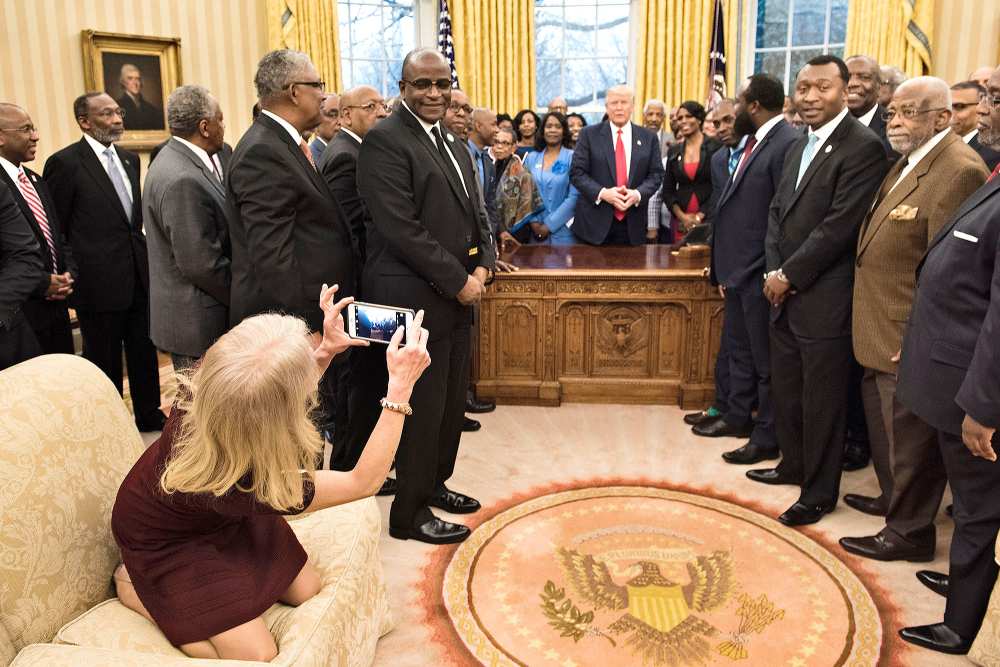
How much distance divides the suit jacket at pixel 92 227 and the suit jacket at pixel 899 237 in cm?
362

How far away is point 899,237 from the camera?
286 cm

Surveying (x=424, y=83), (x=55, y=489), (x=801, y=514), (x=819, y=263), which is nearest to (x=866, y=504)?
(x=801, y=514)

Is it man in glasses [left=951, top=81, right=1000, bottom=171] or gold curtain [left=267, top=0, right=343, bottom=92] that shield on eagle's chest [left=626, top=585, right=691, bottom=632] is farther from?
gold curtain [left=267, top=0, right=343, bottom=92]

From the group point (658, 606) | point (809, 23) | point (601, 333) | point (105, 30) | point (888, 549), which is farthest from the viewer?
point (809, 23)

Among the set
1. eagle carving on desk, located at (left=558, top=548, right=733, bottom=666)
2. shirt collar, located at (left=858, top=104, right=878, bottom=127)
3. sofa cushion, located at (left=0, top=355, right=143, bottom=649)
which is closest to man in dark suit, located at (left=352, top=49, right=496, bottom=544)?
eagle carving on desk, located at (left=558, top=548, right=733, bottom=666)

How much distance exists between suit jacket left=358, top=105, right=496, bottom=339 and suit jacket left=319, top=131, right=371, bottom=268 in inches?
17.4

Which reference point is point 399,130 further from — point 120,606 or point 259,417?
point 120,606

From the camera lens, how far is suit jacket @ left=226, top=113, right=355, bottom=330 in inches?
109

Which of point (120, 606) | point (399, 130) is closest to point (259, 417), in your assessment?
point (120, 606)

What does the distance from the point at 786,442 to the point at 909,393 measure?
1.19m

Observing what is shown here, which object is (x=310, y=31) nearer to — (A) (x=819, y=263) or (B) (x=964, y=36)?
(B) (x=964, y=36)

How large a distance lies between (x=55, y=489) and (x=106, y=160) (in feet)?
9.98

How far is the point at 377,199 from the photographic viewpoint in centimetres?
290

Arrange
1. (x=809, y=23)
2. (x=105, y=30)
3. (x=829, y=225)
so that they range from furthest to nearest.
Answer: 1. (x=809, y=23)
2. (x=105, y=30)
3. (x=829, y=225)
